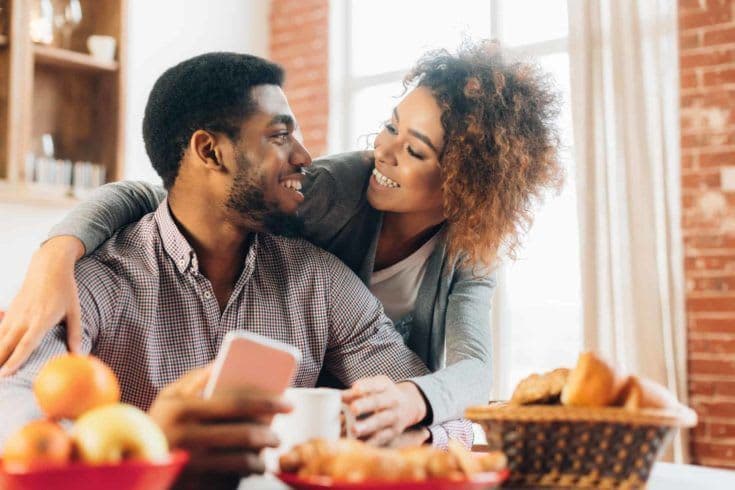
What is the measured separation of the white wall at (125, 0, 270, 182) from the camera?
4.57m

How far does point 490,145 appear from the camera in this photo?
2107 mm

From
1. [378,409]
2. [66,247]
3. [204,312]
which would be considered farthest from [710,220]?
[66,247]

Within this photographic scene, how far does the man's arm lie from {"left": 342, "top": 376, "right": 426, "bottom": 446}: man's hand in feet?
1.42

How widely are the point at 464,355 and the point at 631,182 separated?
2096 millimetres

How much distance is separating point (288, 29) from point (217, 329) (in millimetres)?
3757

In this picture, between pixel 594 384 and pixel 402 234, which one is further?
pixel 402 234

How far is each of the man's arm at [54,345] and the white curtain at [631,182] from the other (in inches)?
99.2

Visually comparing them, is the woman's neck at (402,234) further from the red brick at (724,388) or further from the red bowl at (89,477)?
the red brick at (724,388)

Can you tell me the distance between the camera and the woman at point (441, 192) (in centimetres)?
204

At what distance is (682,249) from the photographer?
356 cm

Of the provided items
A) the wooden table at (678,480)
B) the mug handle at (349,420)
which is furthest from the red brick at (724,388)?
the mug handle at (349,420)

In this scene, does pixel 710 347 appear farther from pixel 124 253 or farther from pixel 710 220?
pixel 124 253

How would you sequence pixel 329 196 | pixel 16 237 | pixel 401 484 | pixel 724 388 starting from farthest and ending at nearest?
pixel 16 237, pixel 724 388, pixel 329 196, pixel 401 484

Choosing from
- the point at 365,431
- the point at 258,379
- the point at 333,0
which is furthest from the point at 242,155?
the point at 333,0
